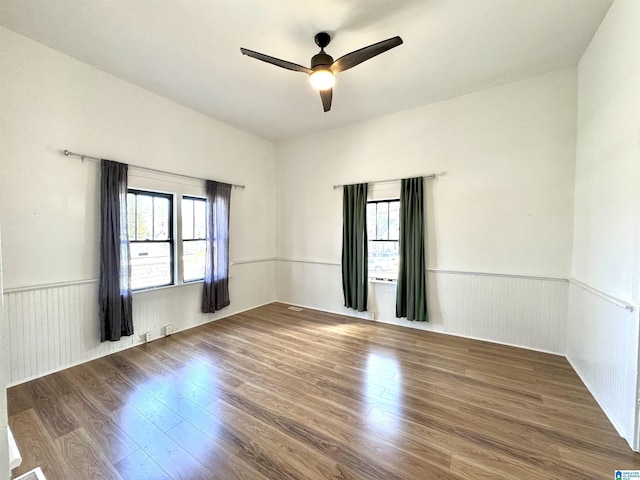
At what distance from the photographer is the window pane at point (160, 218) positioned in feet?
11.7

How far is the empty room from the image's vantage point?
1.87m

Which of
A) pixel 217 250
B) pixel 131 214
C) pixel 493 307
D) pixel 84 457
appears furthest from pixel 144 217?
pixel 493 307

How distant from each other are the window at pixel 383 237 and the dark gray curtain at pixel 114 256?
3.31 m

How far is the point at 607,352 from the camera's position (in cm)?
215

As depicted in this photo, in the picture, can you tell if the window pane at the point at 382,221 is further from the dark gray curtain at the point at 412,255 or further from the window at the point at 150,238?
the window at the point at 150,238

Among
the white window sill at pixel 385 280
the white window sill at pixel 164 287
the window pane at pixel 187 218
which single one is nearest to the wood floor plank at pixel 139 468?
the white window sill at pixel 164 287

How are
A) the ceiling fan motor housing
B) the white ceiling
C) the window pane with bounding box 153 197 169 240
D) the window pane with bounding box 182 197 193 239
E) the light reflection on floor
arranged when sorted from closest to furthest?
1. the light reflection on floor
2. the white ceiling
3. the ceiling fan motor housing
4. the window pane with bounding box 153 197 169 240
5. the window pane with bounding box 182 197 193 239

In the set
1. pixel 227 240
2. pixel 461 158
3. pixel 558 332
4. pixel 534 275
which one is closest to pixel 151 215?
pixel 227 240

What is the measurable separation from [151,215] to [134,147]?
855 millimetres

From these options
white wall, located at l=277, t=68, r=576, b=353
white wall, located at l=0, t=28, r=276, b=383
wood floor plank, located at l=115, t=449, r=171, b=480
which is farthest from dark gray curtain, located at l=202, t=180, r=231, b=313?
wood floor plank, located at l=115, t=449, r=171, b=480

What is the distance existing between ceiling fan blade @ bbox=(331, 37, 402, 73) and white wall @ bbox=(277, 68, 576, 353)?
→ 1854mm

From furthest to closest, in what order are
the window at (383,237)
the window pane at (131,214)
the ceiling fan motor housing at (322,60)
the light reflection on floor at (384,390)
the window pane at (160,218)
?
the window at (383,237) → the window pane at (160,218) → the window pane at (131,214) → the ceiling fan motor housing at (322,60) → the light reflection on floor at (384,390)

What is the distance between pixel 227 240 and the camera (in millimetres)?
4281

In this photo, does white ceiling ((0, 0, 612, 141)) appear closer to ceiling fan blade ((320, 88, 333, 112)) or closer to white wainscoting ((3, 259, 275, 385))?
ceiling fan blade ((320, 88, 333, 112))
